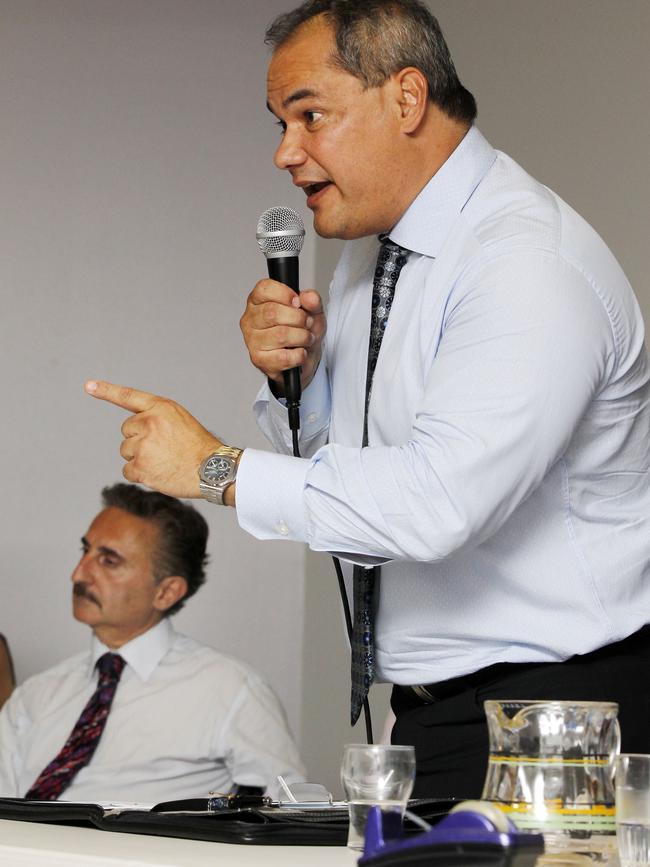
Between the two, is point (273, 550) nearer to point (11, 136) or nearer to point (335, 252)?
point (335, 252)

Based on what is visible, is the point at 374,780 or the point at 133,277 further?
the point at 133,277

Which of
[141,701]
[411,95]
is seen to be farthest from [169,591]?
[411,95]

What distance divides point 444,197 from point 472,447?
0.45m

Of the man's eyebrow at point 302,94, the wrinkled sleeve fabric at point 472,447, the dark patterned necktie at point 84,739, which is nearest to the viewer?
the wrinkled sleeve fabric at point 472,447

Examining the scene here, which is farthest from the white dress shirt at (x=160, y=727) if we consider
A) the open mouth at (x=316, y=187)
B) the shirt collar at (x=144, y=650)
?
the open mouth at (x=316, y=187)

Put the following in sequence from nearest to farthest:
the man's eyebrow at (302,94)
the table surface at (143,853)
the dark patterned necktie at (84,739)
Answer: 1. the table surface at (143,853)
2. the man's eyebrow at (302,94)
3. the dark patterned necktie at (84,739)

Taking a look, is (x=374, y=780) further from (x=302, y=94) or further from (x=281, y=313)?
(x=302, y=94)

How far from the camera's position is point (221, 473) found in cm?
139

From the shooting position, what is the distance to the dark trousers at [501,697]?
1.46 metres

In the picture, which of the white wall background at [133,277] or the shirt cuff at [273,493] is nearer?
the shirt cuff at [273,493]

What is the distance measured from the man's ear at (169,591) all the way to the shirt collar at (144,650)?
11 centimetres

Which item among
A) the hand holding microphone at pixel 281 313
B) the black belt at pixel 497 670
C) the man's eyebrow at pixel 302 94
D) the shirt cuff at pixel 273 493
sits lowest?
the black belt at pixel 497 670

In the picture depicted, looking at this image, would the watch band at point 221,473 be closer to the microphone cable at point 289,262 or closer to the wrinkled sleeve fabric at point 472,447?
the wrinkled sleeve fabric at point 472,447

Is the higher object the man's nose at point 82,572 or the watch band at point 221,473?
the man's nose at point 82,572
